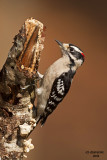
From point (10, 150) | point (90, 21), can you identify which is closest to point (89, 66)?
point (90, 21)

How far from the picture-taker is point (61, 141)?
→ 3570 millimetres

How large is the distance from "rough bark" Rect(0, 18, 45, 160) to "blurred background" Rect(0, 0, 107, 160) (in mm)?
1193

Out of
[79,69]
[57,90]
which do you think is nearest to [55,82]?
[57,90]

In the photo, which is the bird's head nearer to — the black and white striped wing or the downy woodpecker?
the downy woodpecker

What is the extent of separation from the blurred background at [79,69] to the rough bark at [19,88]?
1193mm

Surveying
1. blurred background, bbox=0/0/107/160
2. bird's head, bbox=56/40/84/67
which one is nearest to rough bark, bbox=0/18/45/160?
bird's head, bbox=56/40/84/67

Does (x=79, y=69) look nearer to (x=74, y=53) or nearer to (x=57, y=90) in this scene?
(x=74, y=53)

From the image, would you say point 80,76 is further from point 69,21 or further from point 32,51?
point 32,51

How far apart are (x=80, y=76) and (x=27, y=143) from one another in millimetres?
1586

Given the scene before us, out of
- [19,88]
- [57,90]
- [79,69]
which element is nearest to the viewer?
[19,88]

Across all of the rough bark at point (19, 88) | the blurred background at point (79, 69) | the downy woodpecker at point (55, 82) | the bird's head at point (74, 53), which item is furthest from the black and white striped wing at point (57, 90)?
the blurred background at point (79, 69)

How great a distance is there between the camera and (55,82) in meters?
2.32

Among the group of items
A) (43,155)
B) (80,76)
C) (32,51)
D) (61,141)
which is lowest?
(43,155)

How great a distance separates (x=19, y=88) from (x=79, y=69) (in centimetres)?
155
